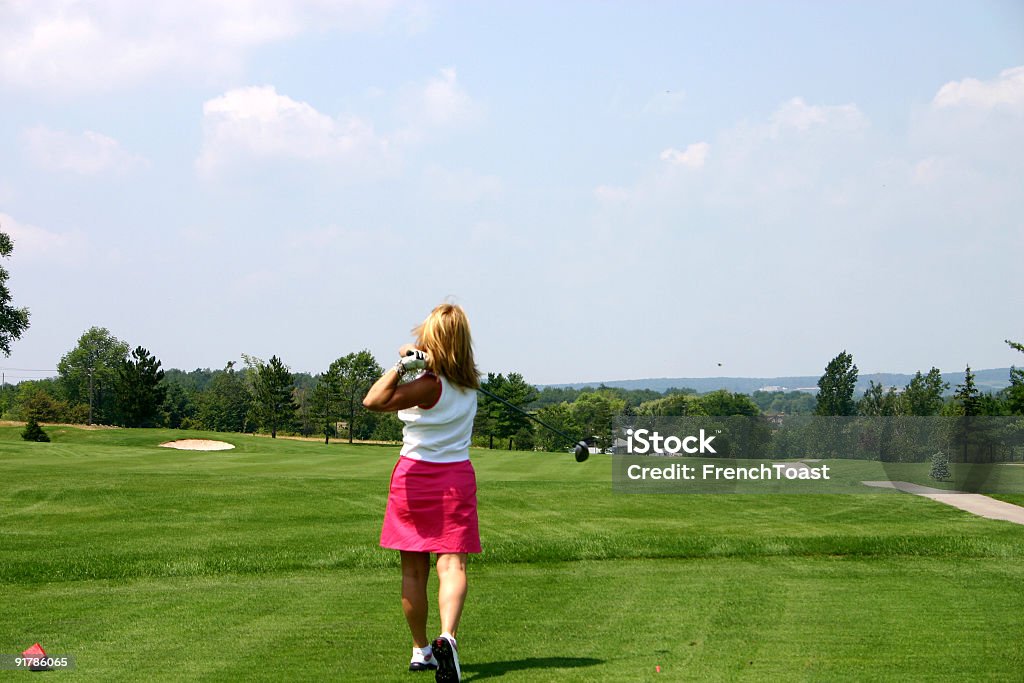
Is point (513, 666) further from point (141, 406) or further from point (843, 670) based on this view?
point (141, 406)

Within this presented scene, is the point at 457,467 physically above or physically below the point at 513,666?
above

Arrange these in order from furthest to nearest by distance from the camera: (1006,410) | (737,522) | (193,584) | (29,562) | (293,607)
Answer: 1. (1006,410)
2. (737,522)
3. (29,562)
4. (193,584)
5. (293,607)

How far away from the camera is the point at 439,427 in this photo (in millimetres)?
5141

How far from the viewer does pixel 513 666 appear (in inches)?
205

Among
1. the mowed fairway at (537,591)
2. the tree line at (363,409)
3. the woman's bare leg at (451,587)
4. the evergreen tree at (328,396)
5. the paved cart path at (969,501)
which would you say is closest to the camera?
the woman's bare leg at (451,587)

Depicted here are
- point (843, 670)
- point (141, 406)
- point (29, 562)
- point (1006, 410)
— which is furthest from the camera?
point (141, 406)

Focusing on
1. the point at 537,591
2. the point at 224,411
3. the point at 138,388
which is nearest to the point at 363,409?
the point at 138,388

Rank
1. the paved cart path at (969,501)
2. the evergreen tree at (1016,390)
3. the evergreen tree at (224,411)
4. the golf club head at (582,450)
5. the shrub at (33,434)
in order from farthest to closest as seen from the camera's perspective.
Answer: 1. the evergreen tree at (224,411)
2. the shrub at (33,434)
3. the evergreen tree at (1016,390)
4. the paved cart path at (969,501)
5. the golf club head at (582,450)

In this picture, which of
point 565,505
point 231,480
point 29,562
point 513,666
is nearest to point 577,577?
point 513,666

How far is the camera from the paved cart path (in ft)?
60.9

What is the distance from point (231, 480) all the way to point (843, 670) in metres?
19.2

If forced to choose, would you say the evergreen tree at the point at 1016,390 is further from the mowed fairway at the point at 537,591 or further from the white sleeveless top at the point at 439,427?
the white sleeveless top at the point at 439,427

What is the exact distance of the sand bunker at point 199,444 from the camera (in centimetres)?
4975

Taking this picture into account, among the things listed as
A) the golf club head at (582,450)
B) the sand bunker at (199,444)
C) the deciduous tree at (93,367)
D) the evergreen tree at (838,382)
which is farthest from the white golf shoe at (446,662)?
the deciduous tree at (93,367)
